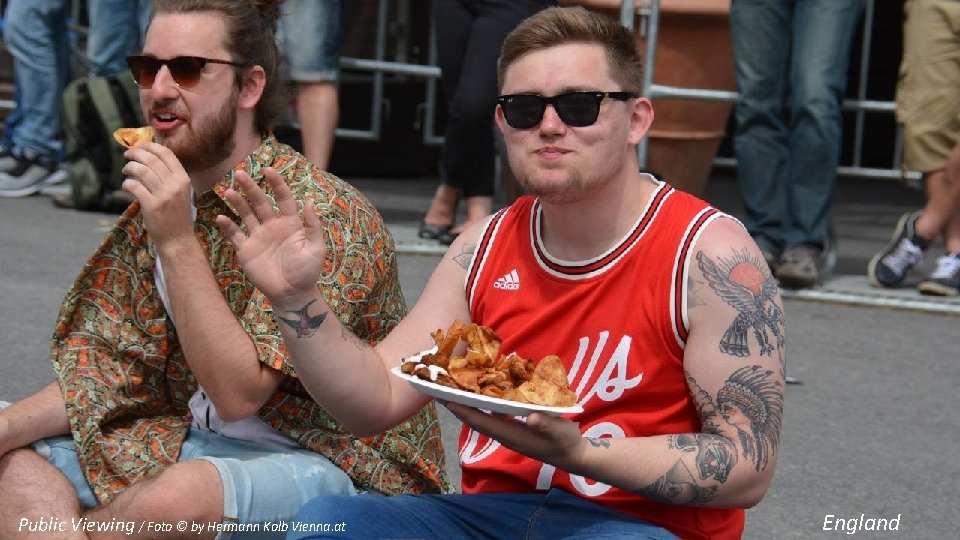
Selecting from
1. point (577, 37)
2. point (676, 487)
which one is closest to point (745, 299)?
point (676, 487)

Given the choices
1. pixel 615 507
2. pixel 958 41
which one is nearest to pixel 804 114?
pixel 958 41

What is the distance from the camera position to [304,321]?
3.08m

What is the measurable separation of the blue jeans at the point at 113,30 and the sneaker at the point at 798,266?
130 inches

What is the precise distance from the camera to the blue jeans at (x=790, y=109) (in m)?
6.68

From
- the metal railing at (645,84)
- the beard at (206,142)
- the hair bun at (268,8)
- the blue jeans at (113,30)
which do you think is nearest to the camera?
the beard at (206,142)

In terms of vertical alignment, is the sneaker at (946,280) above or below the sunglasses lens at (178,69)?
below

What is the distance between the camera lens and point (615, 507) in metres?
3.03

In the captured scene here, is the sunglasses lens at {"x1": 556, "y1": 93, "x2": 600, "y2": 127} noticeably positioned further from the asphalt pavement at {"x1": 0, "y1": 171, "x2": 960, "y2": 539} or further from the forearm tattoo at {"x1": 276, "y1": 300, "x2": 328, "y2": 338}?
the asphalt pavement at {"x1": 0, "y1": 171, "x2": 960, "y2": 539}

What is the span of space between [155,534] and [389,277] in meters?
0.75

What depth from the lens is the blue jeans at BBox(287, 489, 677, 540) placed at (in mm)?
2998

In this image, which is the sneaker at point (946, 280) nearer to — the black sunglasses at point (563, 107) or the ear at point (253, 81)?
the ear at point (253, 81)

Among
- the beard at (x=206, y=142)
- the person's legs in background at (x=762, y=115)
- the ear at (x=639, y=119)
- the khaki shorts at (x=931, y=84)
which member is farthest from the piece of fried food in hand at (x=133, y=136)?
the khaki shorts at (x=931, y=84)

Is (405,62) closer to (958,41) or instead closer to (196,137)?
(958,41)

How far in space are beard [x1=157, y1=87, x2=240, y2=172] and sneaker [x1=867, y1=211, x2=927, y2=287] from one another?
4.10 metres
